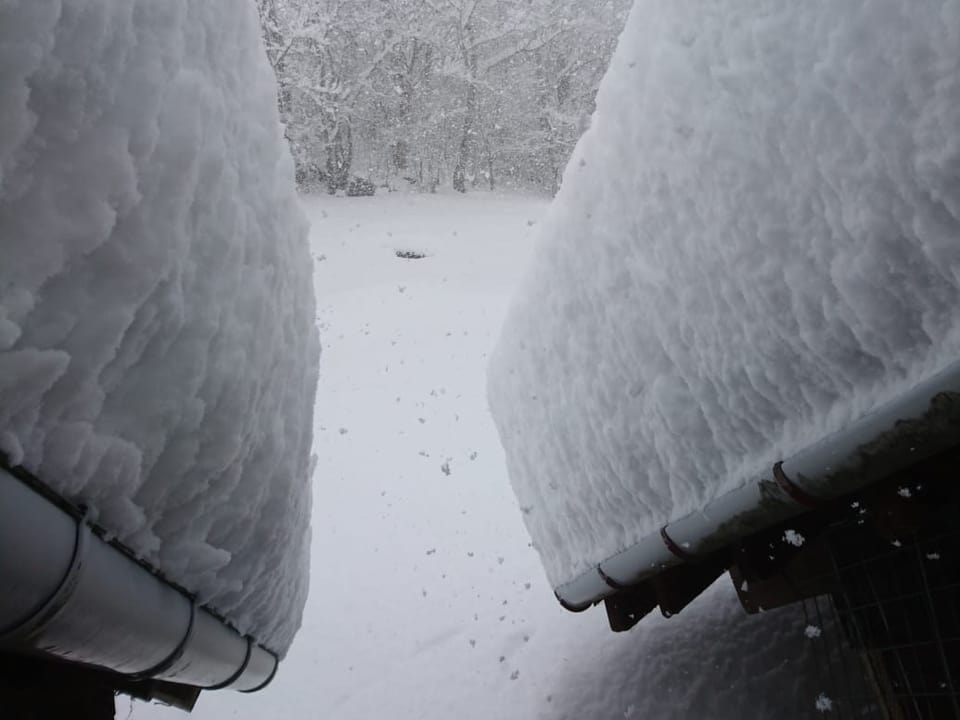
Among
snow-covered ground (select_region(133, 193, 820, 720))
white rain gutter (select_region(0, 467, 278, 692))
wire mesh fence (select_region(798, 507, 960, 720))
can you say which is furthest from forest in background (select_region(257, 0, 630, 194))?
white rain gutter (select_region(0, 467, 278, 692))

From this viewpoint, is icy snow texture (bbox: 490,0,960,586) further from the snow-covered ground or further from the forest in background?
the forest in background

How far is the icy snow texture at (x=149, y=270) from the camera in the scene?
77 cm

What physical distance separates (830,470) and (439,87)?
49.0 feet

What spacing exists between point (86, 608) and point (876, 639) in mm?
2351

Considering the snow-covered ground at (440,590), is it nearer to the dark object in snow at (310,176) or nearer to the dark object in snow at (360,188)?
the dark object in snow at (360,188)

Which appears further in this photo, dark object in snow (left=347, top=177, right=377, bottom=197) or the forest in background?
dark object in snow (left=347, top=177, right=377, bottom=197)

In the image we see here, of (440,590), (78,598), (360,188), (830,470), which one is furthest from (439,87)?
(78,598)

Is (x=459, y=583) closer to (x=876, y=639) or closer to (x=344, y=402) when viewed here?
(x=344, y=402)

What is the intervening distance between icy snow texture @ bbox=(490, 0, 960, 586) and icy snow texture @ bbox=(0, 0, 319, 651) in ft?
2.90

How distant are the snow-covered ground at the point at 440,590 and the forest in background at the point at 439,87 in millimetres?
4256

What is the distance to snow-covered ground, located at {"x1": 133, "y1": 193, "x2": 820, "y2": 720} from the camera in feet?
11.8

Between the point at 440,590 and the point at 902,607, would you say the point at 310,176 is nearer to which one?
the point at 440,590

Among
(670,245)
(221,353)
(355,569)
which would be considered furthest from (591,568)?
(355,569)

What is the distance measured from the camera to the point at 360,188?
14.4 m
